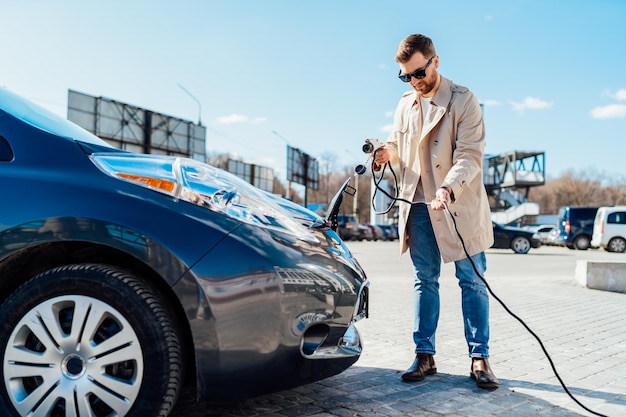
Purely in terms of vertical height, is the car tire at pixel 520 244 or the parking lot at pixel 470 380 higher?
the car tire at pixel 520 244

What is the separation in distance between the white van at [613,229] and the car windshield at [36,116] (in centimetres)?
2271

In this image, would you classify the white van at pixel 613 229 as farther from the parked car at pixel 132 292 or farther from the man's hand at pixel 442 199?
the parked car at pixel 132 292

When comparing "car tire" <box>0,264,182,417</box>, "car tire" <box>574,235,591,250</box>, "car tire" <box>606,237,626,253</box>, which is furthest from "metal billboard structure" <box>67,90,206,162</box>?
"car tire" <box>0,264,182,417</box>

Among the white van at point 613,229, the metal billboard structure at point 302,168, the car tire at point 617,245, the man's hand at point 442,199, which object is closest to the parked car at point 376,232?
the metal billboard structure at point 302,168

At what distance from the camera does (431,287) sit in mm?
3285

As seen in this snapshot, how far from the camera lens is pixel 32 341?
2090mm

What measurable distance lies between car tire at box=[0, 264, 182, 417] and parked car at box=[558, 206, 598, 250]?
25019mm

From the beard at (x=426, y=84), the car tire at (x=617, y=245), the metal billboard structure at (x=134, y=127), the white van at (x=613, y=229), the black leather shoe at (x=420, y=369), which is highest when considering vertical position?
the metal billboard structure at (x=134, y=127)

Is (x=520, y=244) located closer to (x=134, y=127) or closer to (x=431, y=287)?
(x=431, y=287)

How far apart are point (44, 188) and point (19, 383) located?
75 cm

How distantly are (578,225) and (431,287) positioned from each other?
77.0ft

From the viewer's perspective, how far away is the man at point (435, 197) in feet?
10.2

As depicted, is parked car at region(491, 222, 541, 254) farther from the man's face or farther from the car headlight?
the car headlight

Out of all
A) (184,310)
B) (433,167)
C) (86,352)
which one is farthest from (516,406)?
(86,352)
